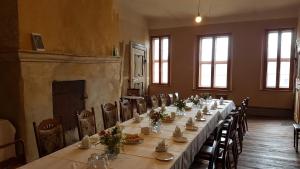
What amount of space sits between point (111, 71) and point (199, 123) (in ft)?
8.85

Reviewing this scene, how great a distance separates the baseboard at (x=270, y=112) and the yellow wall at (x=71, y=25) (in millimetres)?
4991

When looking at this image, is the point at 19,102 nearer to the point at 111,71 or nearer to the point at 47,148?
the point at 47,148

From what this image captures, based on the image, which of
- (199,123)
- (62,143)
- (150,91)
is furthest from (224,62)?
(62,143)

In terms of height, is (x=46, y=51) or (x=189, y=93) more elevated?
(x=46, y=51)

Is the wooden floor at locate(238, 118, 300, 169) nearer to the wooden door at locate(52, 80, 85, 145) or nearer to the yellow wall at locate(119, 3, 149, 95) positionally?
the wooden door at locate(52, 80, 85, 145)

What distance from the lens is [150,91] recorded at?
29.3 ft

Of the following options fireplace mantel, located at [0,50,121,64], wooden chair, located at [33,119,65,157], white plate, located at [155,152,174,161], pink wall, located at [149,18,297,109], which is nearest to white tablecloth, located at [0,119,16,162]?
fireplace mantel, located at [0,50,121,64]

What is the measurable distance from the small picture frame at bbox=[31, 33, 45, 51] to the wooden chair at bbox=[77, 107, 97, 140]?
4.22 feet

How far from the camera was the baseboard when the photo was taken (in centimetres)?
714

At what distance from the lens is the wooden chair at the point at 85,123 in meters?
2.67

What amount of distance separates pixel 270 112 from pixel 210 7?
12.4ft

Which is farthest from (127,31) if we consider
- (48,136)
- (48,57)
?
(48,136)

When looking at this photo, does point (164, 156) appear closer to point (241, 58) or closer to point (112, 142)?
point (112, 142)

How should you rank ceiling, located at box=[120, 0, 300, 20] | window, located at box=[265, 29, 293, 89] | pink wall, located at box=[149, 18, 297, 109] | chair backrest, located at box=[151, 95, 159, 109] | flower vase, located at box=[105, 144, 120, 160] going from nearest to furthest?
flower vase, located at box=[105, 144, 120, 160]
chair backrest, located at box=[151, 95, 159, 109]
ceiling, located at box=[120, 0, 300, 20]
window, located at box=[265, 29, 293, 89]
pink wall, located at box=[149, 18, 297, 109]
